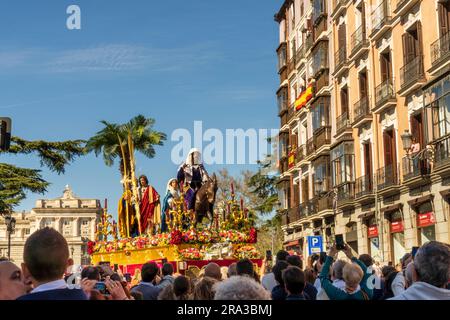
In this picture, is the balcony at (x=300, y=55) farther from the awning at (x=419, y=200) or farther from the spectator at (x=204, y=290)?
the spectator at (x=204, y=290)

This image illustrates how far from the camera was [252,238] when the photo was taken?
69.7 ft

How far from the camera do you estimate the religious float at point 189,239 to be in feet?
67.2

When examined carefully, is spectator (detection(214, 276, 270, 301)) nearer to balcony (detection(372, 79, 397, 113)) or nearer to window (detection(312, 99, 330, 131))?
balcony (detection(372, 79, 397, 113))

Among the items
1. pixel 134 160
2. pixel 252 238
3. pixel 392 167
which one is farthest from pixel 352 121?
pixel 252 238

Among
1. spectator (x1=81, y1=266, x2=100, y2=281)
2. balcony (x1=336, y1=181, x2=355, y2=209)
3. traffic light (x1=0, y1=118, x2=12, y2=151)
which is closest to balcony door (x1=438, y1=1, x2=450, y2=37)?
balcony (x1=336, y1=181, x2=355, y2=209)

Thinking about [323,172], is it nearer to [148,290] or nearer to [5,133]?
[5,133]

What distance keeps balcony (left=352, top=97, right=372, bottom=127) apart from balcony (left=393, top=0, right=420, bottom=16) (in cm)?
481

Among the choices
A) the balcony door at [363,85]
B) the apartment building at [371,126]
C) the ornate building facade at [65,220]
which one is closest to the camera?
the apartment building at [371,126]

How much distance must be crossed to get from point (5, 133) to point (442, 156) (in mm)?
14245

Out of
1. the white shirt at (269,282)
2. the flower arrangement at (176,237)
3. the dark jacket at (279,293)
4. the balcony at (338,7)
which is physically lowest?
the dark jacket at (279,293)

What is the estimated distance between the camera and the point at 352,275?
698 centimetres

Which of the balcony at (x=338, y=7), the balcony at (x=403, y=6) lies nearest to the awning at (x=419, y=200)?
the balcony at (x=403, y=6)

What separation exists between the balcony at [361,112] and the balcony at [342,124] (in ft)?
3.04
